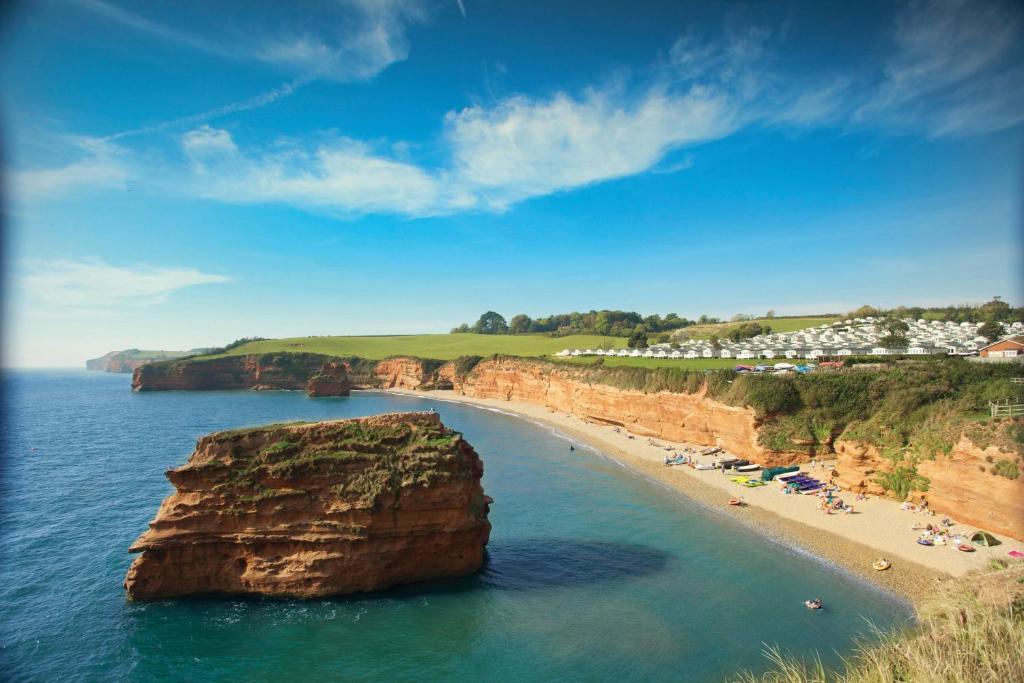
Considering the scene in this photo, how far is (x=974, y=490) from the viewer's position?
1099 inches

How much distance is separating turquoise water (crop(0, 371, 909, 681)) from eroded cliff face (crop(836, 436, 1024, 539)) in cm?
966

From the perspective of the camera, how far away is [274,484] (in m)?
22.2

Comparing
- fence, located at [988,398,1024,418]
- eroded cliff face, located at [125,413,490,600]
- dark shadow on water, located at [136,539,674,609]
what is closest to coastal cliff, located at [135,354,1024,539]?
fence, located at [988,398,1024,418]

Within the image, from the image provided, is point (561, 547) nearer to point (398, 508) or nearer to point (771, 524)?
point (398, 508)

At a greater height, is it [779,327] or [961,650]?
[779,327]

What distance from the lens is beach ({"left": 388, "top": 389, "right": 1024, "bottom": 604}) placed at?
24.5 meters

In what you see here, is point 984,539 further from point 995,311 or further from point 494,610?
point 995,311

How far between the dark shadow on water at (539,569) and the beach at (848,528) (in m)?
9.05

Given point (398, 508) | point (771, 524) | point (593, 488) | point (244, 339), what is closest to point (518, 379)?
point (593, 488)

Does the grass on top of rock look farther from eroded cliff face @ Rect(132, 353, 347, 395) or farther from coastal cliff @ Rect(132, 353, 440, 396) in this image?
eroded cliff face @ Rect(132, 353, 347, 395)

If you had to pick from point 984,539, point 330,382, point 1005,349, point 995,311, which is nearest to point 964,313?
point 995,311

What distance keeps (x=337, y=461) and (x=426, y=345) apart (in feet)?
450

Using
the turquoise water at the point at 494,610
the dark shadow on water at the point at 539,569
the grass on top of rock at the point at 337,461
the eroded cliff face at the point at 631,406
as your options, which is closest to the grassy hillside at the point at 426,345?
the eroded cliff face at the point at 631,406

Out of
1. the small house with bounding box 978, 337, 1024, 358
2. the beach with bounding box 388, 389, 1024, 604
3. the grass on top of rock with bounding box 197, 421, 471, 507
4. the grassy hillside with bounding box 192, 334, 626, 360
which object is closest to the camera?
the grass on top of rock with bounding box 197, 421, 471, 507
